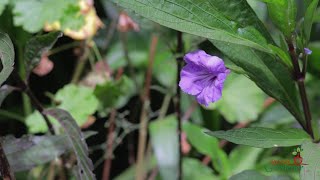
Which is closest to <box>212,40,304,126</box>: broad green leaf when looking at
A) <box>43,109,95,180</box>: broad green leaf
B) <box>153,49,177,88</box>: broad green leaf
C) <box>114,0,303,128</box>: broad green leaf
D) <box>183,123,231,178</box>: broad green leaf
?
<box>114,0,303,128</box>: broad green leaf

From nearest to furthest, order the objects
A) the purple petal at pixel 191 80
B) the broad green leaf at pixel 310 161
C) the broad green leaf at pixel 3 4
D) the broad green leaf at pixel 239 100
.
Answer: the broad green leaf at pixel 310 161, the purple petal at pixel 191 80, the broad green leaf at pixel 3 4, the broad green leaf at pixel 239 100

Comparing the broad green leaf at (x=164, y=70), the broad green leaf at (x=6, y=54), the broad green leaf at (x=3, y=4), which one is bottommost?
the broad green leaf at (x=164, y=70)

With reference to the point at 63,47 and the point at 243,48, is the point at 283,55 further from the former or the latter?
the point at 63,47

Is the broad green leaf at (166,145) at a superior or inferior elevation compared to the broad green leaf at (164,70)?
inferior

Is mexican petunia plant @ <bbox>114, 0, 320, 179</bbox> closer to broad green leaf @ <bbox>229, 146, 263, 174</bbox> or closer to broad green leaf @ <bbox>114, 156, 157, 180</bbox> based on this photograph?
broad green leaf @ <bbox>229, 146, 263, 174</bbox>

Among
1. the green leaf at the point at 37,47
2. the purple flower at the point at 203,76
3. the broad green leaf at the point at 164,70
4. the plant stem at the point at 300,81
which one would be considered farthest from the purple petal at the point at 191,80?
the broad green leaf at the point at 164,70

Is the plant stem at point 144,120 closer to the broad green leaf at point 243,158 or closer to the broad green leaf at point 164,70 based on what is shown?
the broad green leaf at point 164,70

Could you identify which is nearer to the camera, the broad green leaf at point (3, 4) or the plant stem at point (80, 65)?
the broad green leaf at point (3, 4)

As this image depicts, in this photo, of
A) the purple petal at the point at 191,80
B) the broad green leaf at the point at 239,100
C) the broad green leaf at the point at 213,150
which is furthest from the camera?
the broad green leaf at the point at 239,100
